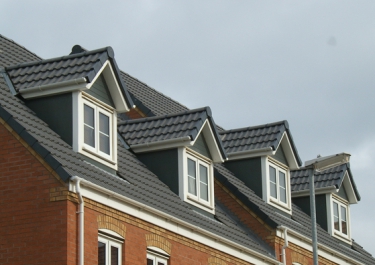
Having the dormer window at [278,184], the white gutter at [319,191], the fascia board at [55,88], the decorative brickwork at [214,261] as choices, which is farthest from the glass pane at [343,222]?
the fascia board at [55,88]

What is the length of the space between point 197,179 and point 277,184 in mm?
5541

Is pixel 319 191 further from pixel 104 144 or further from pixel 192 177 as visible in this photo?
pixel 104 144

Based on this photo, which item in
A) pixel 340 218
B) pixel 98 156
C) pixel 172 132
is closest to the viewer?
pixel 98 156

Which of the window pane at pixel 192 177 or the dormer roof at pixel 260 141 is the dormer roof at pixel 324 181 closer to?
the dormer roof at pixel 260 141

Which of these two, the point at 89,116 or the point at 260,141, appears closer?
the point at 89,116

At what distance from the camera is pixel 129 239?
2088cm

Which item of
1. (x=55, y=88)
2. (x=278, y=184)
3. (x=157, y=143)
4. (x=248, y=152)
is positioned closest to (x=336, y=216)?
(x=278, y=184)

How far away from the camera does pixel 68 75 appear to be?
72.1 ft

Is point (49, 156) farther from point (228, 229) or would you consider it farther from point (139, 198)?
point (228, 229)

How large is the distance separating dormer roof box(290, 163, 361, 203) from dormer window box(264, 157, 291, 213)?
244 centimetres

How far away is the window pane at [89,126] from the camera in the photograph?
21828mm

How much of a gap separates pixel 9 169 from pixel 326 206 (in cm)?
1654

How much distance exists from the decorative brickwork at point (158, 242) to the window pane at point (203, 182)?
370 cm

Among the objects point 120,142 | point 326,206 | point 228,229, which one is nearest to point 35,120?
point 120,142
